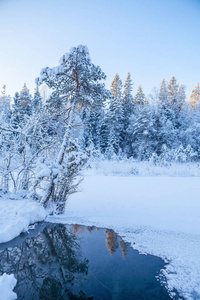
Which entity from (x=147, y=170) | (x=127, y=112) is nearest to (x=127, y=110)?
(x=127, y=112)

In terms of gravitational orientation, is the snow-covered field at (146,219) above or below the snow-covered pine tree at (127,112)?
below

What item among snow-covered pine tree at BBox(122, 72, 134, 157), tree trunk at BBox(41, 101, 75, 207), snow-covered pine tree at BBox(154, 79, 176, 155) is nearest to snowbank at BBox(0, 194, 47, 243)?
tree trunk at BBox(41, 101, 75, 207)

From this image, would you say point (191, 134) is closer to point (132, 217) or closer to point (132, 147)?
point (132, 147)

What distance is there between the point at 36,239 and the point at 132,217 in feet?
7.31

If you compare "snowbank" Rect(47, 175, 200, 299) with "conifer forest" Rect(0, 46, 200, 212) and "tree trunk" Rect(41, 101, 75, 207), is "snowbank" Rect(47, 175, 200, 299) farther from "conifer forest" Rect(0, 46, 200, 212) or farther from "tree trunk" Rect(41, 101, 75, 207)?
"conifer forest" Rect(0, 46, 200, 212)

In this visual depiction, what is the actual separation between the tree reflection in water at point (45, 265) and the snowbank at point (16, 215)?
0.36m

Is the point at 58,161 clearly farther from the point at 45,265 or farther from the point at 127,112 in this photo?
the point at 127,112

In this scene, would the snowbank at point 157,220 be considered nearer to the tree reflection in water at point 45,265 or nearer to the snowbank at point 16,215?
the snowbank at point 16,215

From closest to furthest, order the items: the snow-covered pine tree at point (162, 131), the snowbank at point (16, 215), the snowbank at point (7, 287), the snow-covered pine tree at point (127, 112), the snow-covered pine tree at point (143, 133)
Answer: the snowbank at point (7, 287) < the snowbank at point (16, 215) < the snow-covered pine tree at point (143, 133) < the snow-covered pine tree at point (162, 131) < the snow-covered pine tree at point (127, 112)

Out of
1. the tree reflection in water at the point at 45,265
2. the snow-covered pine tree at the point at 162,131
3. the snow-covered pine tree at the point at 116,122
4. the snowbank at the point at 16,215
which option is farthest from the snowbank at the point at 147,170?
the snow-covered pine tree at the point at 116,122

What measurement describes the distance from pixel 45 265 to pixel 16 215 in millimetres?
1567

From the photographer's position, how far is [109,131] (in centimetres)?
2388

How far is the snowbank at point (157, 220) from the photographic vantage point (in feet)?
6.60

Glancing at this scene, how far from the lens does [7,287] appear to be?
169 cm
